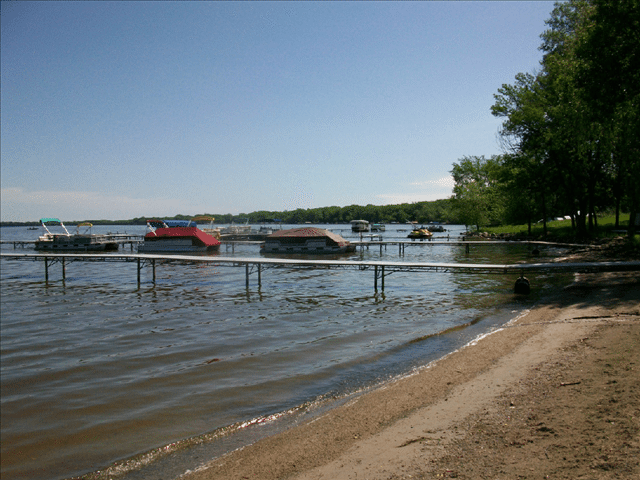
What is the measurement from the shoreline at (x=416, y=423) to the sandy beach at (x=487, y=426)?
2cm

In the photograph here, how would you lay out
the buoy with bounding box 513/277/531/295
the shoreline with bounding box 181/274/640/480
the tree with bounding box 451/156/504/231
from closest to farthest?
the shoreline with bounding box 181/274/640/480
the buoy with bounding box 513/277/531/295
the tree with bounding box 451/156/504/231

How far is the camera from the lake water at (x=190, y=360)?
7.16 metres

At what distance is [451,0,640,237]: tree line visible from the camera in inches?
894

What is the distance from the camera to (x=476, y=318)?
1634 centimetres

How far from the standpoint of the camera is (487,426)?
19.4ft

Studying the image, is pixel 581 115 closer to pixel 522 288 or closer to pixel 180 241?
pixel 522 288

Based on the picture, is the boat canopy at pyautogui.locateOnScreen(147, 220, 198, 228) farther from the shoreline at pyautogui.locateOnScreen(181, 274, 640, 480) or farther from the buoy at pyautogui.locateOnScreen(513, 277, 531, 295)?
the shoreline at pyautogui.locateOnScreen(181, 274, 640, 480)

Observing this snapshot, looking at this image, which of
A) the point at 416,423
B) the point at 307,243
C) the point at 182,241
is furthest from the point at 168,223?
the point at 416,423

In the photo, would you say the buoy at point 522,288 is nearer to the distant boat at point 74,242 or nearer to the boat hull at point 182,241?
the boat hull at point 182,241

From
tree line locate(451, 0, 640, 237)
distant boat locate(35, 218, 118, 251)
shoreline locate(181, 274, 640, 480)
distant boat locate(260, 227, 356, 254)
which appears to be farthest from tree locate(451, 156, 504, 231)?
shoreline locate(181, 274, 640, 480)

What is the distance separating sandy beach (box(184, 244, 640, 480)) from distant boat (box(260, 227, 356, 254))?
41.0 metres

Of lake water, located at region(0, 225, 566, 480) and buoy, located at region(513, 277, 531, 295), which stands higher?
buoy, located at region(513, 277, 531, 295)

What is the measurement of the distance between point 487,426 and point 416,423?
1045 mm

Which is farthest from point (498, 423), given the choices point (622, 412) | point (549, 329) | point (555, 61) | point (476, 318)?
point (555, 61)
